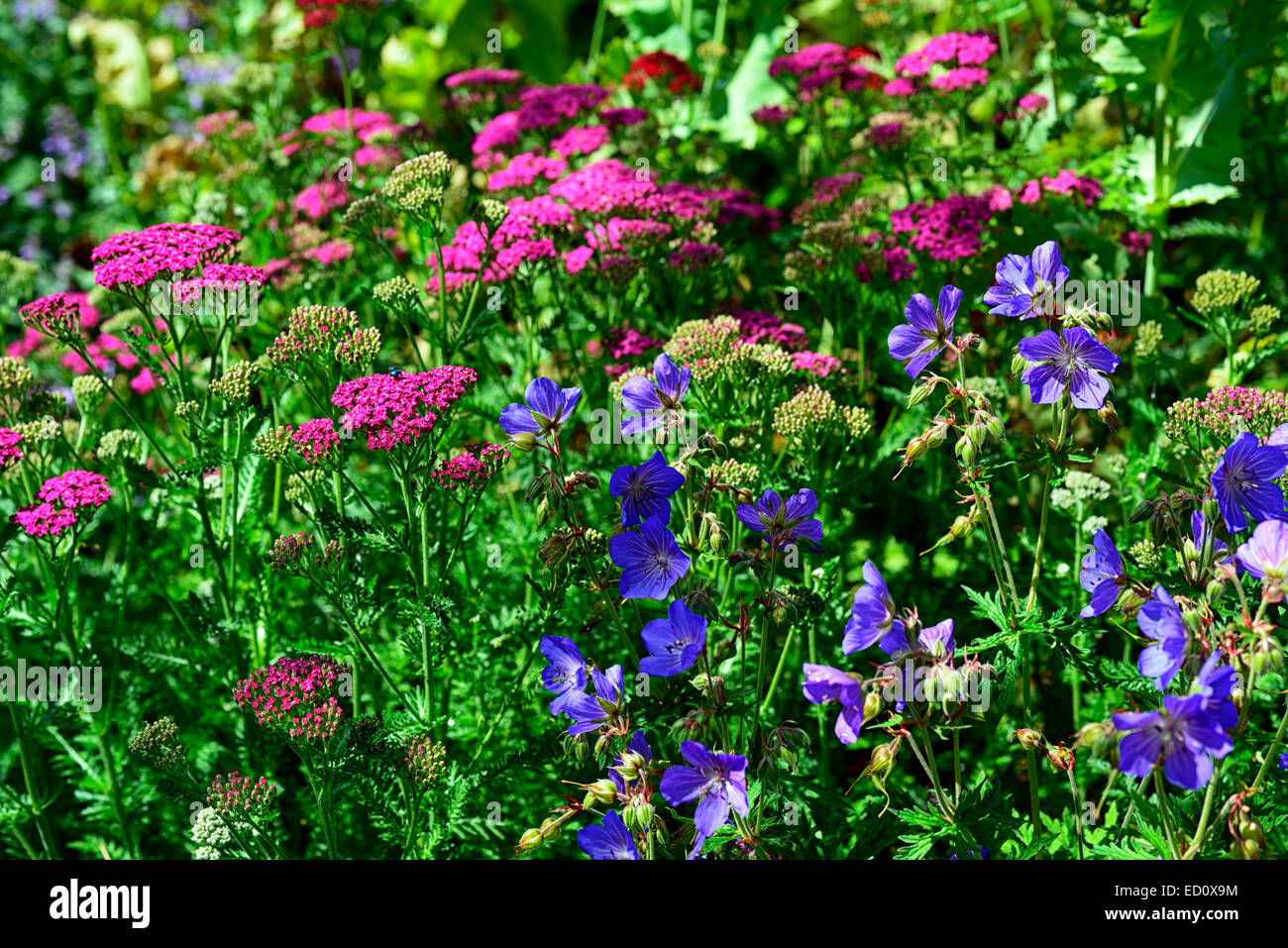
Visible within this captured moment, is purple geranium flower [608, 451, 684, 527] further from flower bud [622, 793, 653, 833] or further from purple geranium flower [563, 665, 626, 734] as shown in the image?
flower bud [622, 793, 653, 833]

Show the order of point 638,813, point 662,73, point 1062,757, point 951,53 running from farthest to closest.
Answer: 1. point 662,73
2. point 951,53
3. point 1062,757
4. point 638,813

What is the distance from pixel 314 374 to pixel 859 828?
6.07 feet

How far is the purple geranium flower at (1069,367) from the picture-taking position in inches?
83.3

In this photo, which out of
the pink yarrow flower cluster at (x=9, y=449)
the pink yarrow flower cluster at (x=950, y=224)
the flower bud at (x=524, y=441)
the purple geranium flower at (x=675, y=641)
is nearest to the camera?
the purple geranium flower at (x=675, y=641)

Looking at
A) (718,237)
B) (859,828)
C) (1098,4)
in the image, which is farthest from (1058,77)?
(859,828)

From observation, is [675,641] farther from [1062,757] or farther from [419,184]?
[419,184]

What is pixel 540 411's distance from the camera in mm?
2332

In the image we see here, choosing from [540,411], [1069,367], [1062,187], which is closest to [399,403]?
[540,411]

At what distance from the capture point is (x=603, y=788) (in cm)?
199

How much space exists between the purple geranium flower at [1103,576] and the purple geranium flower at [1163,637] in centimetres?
16

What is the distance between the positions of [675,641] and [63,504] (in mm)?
1662

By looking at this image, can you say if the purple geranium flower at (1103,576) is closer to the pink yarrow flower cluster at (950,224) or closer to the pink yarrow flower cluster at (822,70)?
the pink yarrow flower cluster at (950,224)

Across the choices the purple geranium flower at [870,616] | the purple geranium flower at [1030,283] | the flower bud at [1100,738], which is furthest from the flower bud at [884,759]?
the purple geranium flower at [1030,283]
